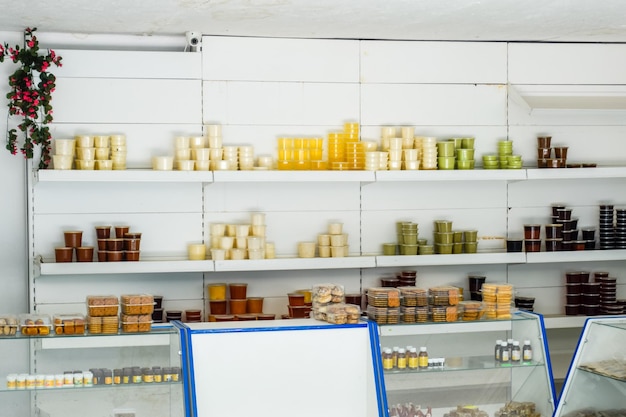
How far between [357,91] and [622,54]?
2204 mm

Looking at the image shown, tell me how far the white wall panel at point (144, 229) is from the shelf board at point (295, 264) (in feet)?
1.33

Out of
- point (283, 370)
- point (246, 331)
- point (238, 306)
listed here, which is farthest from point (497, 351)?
point (238, 306)

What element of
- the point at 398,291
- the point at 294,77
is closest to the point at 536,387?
the point at 398,291

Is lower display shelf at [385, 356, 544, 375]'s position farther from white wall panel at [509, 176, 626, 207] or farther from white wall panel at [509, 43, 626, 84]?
white wall panel at [509, 43, 626, 84]

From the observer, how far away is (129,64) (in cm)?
638

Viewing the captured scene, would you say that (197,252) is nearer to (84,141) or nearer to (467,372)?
(84,141)

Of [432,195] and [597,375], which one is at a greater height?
[432,195]

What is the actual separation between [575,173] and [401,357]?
275 centimetres

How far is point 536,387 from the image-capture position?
478 cm

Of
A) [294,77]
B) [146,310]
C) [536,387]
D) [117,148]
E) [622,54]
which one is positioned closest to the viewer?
[146,310]

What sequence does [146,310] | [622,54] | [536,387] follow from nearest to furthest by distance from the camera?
[146,310] < [536,387] < [622,54]

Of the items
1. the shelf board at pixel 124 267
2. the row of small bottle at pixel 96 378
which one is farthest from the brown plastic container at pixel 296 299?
the row of small bottle at pixel 96 378

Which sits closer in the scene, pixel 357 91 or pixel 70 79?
pixel 70 79

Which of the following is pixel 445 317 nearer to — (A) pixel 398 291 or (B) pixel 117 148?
(A) pixel 398 291
